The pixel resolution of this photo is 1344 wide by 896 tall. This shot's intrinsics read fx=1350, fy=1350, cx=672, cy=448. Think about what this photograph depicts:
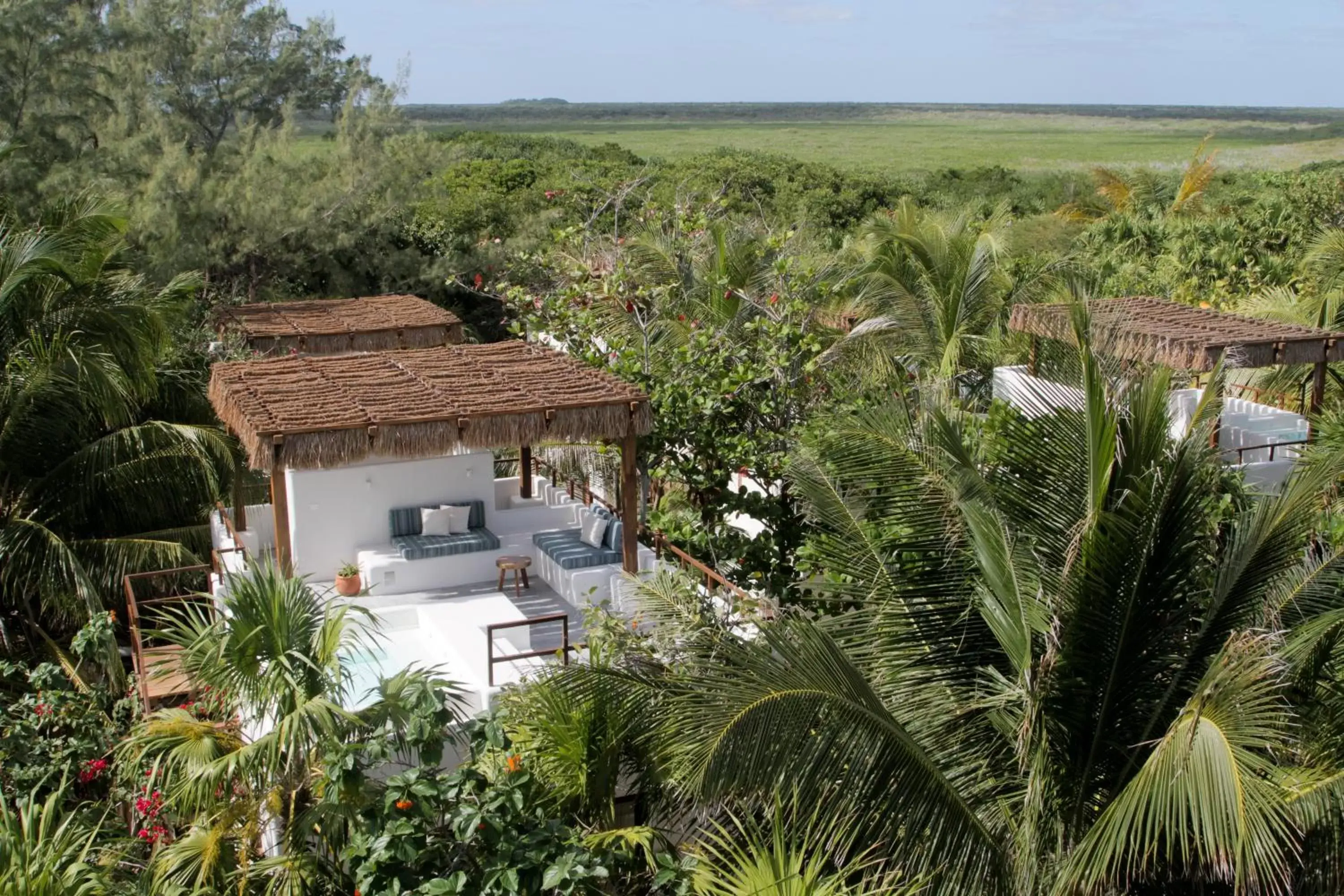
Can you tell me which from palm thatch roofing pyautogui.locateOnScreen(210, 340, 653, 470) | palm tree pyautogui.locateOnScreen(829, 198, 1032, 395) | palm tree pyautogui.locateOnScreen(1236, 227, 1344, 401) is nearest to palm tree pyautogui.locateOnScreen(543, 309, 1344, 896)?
palm thatch roofing pyautogui.locateOnScreen(210, 340, 653, 470)

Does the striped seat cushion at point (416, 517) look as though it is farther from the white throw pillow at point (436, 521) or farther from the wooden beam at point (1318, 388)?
the wooden beam at point (1318, 388)

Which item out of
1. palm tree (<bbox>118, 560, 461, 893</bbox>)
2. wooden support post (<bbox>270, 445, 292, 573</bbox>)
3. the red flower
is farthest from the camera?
wooden support post (<bbox>270, 445, 292, 573</bbox>)

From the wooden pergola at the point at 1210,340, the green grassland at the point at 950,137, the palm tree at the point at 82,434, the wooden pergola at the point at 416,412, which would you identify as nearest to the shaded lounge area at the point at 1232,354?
the wooden pergola at the point at 1210,340

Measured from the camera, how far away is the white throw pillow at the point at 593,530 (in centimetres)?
1296

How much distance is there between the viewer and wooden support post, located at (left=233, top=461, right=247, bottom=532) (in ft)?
46.5

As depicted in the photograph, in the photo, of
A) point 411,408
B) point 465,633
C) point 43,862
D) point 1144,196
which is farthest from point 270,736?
point 1144,196

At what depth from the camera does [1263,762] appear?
5402mm

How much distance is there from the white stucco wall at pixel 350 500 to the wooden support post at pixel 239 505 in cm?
124

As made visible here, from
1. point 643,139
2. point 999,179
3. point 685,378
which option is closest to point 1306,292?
point 685,378

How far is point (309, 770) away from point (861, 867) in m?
3.19

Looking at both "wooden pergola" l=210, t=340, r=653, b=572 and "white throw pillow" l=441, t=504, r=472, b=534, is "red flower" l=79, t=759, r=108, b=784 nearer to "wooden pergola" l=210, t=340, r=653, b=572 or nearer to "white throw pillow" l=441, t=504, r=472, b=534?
"wooden pergola" l=210, t=340, r=653, b=572

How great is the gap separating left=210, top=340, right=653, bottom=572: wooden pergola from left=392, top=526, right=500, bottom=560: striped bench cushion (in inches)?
45.5

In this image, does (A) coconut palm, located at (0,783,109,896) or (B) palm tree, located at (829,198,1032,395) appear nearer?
(A) coconut palm, located at (0,783,109,896)

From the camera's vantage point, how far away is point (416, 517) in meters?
13.2
